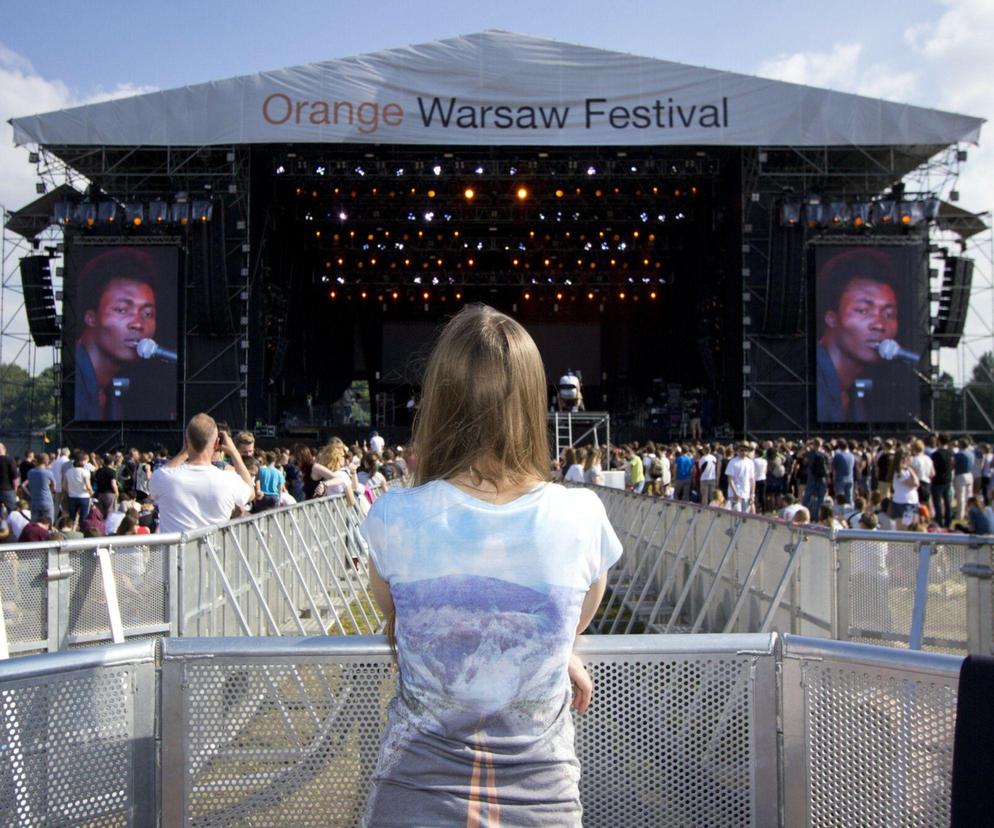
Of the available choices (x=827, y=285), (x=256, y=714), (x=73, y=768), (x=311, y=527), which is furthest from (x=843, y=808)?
(x=827, y=285)

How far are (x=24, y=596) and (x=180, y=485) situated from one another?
43.1 inches

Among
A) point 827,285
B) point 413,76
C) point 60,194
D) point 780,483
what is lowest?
point 780,483

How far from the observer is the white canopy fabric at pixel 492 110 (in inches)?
945

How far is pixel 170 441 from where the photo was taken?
25297 mm

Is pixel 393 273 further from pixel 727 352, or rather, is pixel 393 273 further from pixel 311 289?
pixel 727 352

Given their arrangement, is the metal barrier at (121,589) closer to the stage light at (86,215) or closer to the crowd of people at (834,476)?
the crowd of people at (834,476)

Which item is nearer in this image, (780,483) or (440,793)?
(440,793)

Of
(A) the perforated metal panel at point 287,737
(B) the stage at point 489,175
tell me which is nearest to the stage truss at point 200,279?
(B) the stage at point 489,175

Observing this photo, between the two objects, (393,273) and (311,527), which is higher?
(393,273)

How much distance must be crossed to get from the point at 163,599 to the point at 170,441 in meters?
20.8

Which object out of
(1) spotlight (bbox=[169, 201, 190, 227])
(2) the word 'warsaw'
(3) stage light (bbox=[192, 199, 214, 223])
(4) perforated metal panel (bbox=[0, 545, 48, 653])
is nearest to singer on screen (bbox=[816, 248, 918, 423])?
(2) the word 'warsaw'

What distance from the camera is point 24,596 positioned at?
17.2 feet

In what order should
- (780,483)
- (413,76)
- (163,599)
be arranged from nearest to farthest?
(163,599), (780,483), (413,76)

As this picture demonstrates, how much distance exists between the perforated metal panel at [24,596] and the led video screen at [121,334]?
20.2m
